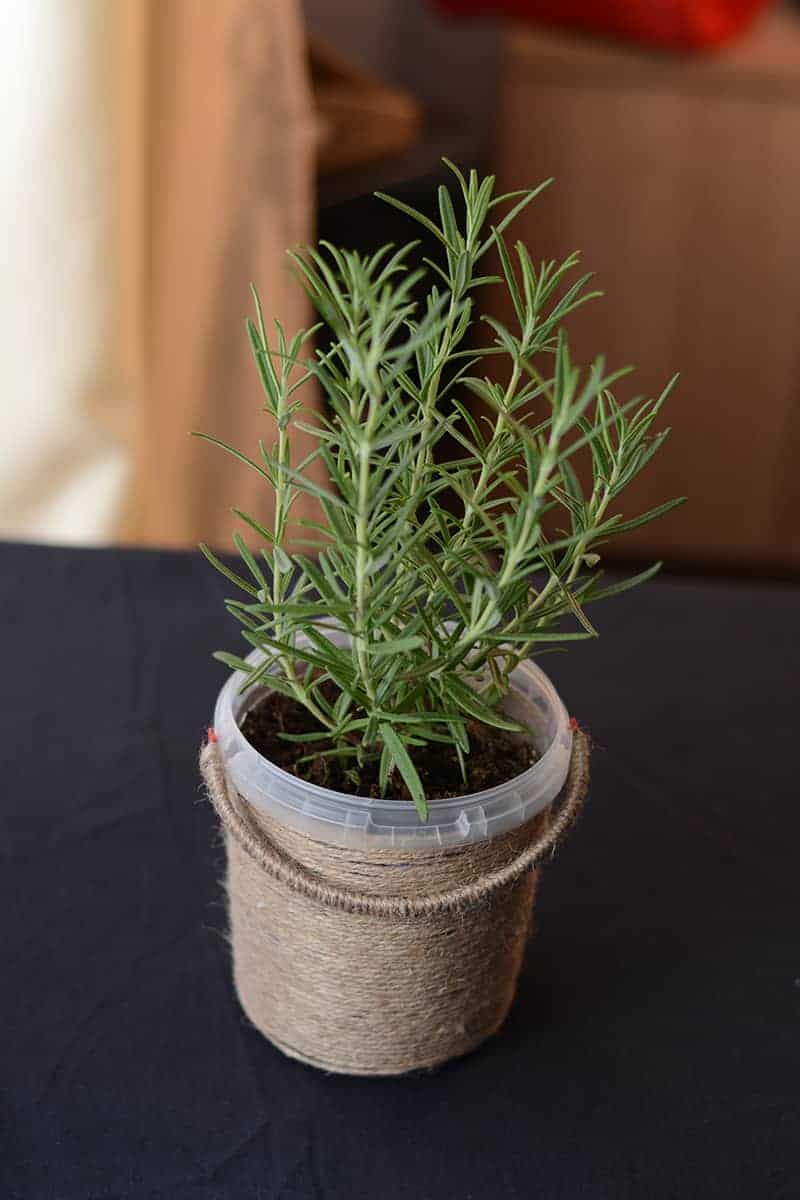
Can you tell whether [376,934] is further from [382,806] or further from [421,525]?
[421,525]

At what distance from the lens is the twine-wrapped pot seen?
0.48m

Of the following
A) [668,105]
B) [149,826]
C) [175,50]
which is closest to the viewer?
[149,826]

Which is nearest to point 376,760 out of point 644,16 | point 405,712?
point 405,712

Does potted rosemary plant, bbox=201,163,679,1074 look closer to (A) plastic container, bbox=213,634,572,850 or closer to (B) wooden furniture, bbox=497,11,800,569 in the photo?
(A) plastic container, bbox=213,634,572,850

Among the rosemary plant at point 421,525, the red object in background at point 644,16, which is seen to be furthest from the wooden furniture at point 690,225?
the rosemary plant at point 421,525

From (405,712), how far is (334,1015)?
14 centimetres

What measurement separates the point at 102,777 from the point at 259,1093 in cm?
23

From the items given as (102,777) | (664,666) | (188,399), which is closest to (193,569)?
(102,777)

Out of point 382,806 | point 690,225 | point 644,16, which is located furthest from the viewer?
point 690,225

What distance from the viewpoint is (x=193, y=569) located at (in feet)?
2.91

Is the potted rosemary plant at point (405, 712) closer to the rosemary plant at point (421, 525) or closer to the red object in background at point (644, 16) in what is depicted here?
the rosemary plant at point (421, 525)

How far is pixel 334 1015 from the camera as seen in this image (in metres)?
0.53

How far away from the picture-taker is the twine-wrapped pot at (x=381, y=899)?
1.57ft

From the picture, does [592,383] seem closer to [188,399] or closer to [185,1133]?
[185,1133]
